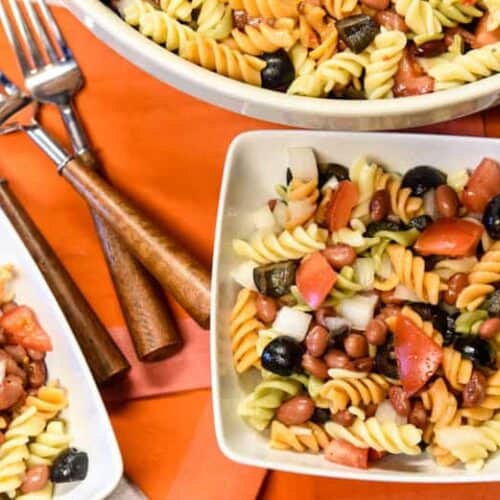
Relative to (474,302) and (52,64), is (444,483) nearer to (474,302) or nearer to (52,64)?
(474,302)

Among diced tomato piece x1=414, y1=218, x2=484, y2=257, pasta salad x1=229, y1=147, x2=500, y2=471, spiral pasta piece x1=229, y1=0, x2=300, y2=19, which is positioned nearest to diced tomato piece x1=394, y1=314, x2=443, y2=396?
pasta salad x1=229, y1=147, x2=500, y2=471

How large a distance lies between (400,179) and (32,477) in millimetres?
653

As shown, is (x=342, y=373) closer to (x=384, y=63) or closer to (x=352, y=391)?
(x=352, y=391)

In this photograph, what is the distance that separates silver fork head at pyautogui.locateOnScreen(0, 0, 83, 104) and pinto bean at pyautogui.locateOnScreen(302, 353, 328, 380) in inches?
21.5

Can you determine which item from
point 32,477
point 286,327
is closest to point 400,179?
point 286,327

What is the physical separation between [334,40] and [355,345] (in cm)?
40

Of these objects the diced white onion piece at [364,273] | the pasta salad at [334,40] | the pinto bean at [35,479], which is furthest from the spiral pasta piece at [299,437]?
the pasta salad at [334,40]

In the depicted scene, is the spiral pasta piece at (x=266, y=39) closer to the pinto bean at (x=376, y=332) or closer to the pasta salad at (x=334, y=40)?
the pasta salad at (x=334, y=40)

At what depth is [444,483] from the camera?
1575 millimetres

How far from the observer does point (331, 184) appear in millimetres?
1556

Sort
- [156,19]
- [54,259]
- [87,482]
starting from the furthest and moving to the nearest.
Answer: [54,259]
[87,482]
[156,19]

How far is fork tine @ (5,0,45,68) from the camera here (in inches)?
65.7

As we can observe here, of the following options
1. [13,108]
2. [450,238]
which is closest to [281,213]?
[450,238]

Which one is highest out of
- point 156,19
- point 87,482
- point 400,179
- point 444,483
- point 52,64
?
point 156,19
